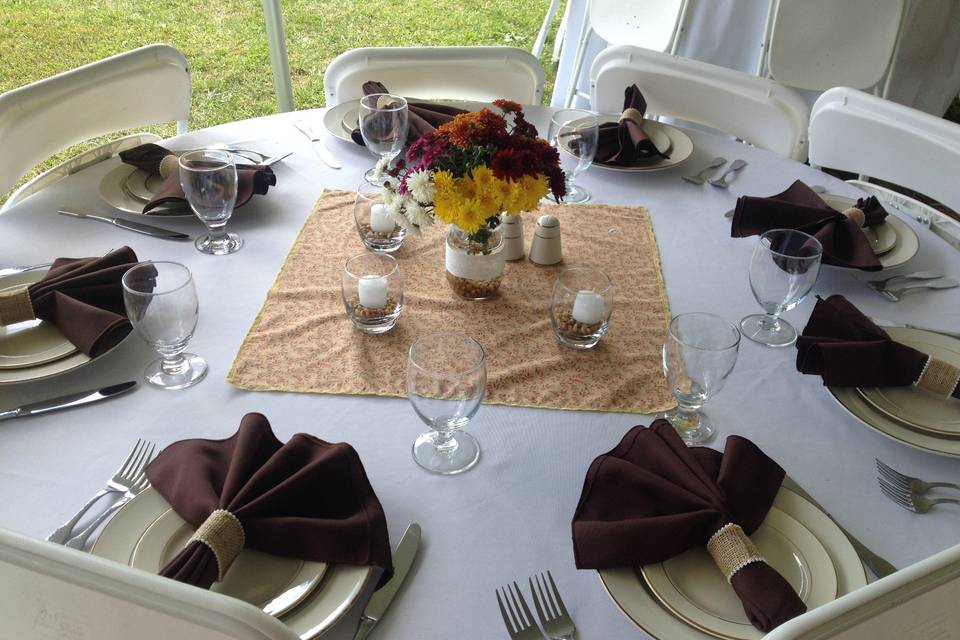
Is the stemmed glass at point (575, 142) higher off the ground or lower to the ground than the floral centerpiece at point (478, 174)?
lower

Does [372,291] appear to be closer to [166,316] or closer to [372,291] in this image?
[372,291]

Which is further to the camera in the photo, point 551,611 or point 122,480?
point 122,480

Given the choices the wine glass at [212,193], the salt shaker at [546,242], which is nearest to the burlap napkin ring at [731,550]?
the salt shaker at [546,242]

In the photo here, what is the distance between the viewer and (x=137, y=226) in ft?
4.33

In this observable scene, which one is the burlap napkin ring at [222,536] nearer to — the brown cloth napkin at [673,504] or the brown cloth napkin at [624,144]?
the brown cloth napkin at [673,504]

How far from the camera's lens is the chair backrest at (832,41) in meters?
2.43

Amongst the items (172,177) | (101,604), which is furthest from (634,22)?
(101,604)

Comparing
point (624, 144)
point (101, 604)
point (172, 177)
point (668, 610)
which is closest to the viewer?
point (101, 604)

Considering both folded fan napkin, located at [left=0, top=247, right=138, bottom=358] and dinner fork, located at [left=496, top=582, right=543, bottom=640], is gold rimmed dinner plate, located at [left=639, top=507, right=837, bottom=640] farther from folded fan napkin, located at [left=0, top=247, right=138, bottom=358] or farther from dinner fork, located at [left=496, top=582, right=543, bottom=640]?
folded fan napkin, located at [left=0, top=247, right=138, bottom=358]

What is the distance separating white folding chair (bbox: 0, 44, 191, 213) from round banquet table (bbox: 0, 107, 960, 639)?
22 centimetres

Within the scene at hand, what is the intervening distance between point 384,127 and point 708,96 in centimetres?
90

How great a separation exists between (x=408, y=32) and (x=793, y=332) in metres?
3.88

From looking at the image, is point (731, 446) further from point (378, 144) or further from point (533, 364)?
point (378, 144)

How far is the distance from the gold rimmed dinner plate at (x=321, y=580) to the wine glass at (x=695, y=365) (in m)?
0.43
